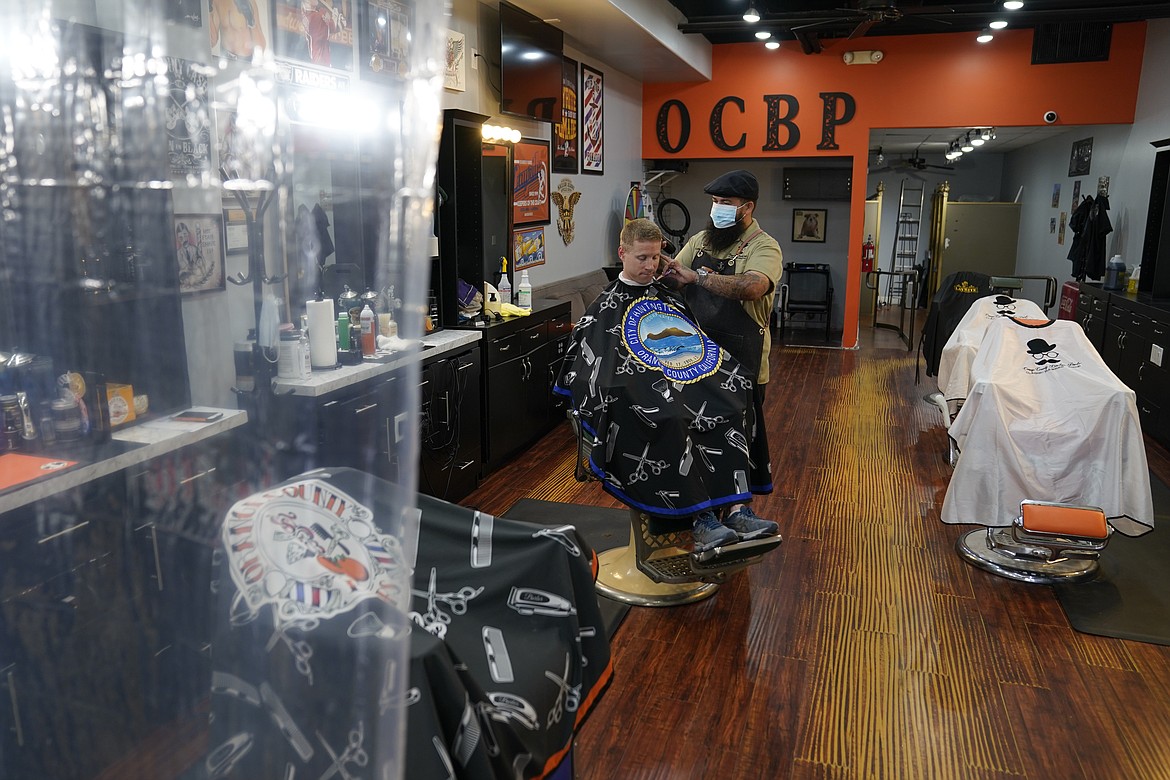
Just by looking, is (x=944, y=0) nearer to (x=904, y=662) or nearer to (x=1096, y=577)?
(x=1096, y=577)

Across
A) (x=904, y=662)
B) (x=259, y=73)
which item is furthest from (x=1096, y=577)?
(x=259, y=73)

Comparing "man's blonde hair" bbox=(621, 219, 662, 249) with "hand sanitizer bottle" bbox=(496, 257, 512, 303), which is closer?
"man's blonde hair" bbox=(621, 219, 662, 249)

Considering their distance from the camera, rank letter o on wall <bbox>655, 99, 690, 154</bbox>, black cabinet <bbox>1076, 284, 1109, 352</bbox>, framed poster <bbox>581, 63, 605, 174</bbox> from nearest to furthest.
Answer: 1. black cabinet <bbox>1076, 284, 1109, 352</bbox>
2. framed poster <bbox>581, 63, 605, 174</bbox>
3. letter o on wall <bbox>655, 99, 690, 154</bbox>

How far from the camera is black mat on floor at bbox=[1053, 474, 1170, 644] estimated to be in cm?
275

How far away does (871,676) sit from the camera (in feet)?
8.16

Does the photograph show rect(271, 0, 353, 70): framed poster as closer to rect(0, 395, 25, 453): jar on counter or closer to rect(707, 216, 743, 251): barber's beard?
rect(0, 395, 25, 453): jar on counter

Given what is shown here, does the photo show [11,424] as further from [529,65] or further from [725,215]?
[529,65]

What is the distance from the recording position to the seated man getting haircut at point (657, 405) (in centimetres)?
273

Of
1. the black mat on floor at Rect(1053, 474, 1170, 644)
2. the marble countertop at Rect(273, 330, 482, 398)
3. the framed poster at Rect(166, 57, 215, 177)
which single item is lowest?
the black mat on floor at Rect(1053, 474, 1170, 644)

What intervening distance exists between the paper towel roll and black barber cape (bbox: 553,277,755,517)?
2.38 m

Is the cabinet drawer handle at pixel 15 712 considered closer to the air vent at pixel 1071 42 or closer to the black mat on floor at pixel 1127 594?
the black mat on floor at pixel 1127 594

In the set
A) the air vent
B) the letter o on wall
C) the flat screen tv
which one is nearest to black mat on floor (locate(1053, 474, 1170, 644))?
the flat screen tv

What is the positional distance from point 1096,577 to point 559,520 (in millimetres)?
2126

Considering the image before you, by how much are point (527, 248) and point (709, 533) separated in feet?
10.1
